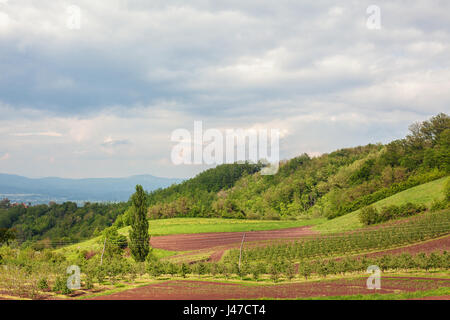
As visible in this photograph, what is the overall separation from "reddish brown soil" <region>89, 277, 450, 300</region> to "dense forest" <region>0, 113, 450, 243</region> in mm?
20235

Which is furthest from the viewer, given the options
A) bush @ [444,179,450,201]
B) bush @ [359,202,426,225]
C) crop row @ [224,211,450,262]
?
bush @ [359,202,426,225]

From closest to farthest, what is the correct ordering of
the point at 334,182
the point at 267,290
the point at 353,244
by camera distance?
the point at 267,290
the point at 353,244
the point at 334,182

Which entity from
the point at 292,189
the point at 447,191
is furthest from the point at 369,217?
the point at 292,189

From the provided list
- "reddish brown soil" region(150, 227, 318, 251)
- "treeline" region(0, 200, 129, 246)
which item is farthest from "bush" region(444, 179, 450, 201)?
"treeline" region(0, 200, 129, 246)

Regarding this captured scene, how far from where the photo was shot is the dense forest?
200ft

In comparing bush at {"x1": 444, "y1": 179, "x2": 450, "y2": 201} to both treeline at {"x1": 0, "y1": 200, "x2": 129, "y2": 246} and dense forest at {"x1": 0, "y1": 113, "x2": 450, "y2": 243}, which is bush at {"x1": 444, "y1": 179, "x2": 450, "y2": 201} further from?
treeline at {"x1": 0, "y1": 200, "x2": 129, "y2": 246}

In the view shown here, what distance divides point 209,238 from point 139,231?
19.4 meters

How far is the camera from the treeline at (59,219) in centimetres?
11456

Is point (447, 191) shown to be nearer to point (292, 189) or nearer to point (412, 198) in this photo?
point (412, 198)

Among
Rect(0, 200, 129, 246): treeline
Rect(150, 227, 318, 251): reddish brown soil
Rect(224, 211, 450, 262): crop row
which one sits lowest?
Rect(0, 200, 129, 246): treeline

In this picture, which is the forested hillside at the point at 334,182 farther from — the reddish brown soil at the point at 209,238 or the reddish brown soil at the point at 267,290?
the reddish brown soil at the point at 267,290

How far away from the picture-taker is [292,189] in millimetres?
88750
